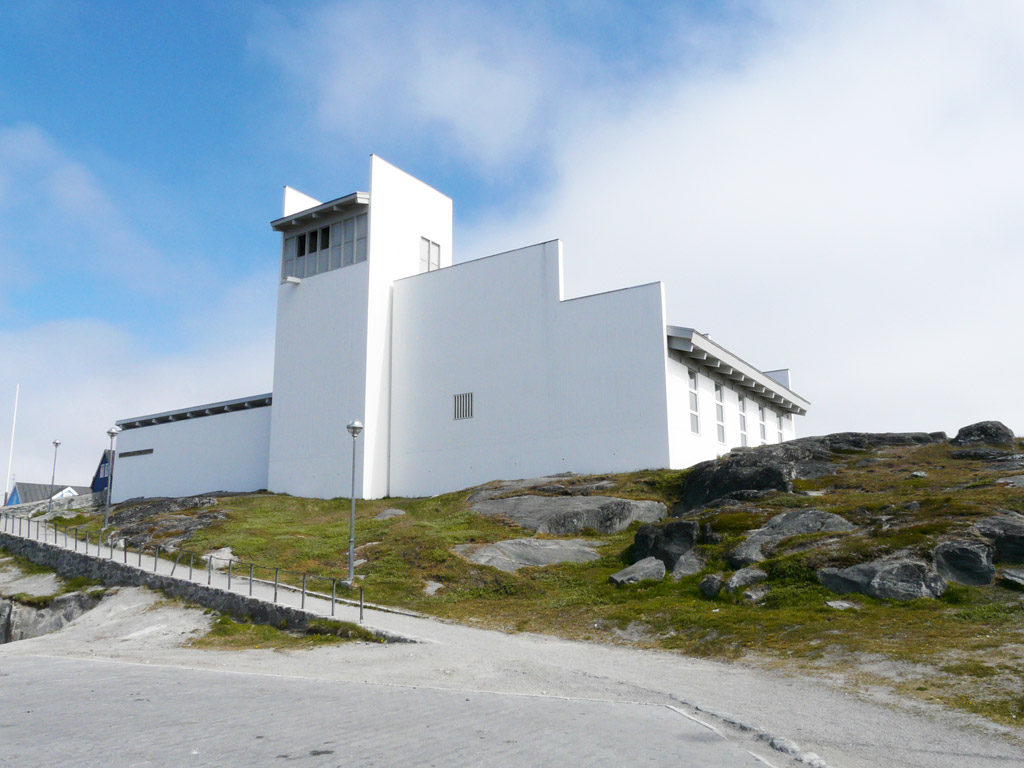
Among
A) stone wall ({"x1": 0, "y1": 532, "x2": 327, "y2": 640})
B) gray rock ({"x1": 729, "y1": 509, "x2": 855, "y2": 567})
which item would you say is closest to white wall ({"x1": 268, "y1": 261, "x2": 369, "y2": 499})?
stone wall ({"x1": 0, "y1": 532, "x2": 327, "y2": 640})

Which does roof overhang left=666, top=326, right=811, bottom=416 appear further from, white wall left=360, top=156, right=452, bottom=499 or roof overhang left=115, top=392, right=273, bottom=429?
roof overhang left=115, top=392, right=273, bottom=429

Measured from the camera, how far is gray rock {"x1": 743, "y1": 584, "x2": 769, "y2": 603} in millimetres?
16781

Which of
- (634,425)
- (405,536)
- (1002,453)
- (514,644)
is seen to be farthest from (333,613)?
(1002,453)

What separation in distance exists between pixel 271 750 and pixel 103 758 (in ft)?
4.96

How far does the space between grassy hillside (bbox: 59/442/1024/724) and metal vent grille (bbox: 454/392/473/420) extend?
18.4 feet

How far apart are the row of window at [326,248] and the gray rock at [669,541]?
2267 centimetres

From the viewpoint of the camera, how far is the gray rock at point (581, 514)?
26609mm

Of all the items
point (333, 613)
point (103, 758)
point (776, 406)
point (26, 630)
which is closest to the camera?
point (103, 758)

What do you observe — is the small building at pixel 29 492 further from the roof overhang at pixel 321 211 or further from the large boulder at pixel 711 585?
the large boulder at pixel 711 585

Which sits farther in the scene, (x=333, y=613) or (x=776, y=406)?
(x=776, y=406)

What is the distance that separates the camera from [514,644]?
16047 millimetres

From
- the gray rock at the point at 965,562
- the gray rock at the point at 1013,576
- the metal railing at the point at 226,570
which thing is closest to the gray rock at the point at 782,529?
the gray rock at the point at 965,562

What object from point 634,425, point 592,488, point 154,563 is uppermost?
point 634,425

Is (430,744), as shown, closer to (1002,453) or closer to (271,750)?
(271,750)
